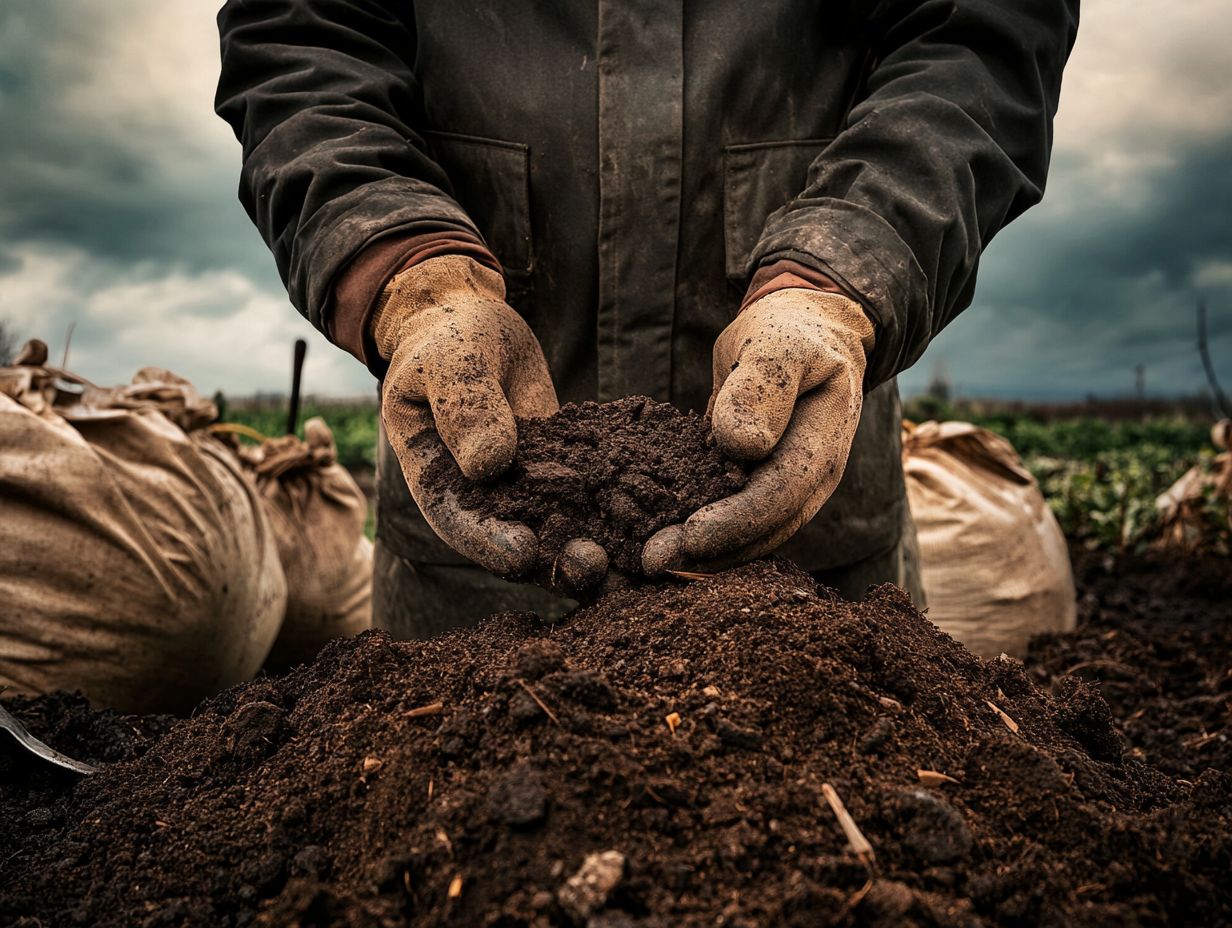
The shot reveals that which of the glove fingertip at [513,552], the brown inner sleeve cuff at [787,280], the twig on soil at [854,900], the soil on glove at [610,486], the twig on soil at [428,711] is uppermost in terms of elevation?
the brown inner sleeve cuff at [787,280]

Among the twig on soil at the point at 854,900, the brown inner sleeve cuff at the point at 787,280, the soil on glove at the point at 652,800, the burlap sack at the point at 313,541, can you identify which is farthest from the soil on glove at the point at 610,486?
the burlap sack at the point at 313,541

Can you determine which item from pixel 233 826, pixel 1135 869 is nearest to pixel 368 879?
pixel 233 826

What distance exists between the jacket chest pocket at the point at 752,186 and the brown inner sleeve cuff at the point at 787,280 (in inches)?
10.6

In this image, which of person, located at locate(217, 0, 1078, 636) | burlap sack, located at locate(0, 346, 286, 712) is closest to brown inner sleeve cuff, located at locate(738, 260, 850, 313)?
person, located at locate(217, 0, 1078, 636)

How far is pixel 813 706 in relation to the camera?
121 cm

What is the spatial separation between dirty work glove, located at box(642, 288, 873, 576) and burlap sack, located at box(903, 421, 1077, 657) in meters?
2.20

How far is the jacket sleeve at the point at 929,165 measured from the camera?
189cm

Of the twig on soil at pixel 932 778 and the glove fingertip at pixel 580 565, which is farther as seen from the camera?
the glove fingertip at pixel 580 565

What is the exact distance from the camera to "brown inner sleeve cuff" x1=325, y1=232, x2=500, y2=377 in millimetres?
1977

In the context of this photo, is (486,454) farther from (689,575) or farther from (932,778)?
(932,778)

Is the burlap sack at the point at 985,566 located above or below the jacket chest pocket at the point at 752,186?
below

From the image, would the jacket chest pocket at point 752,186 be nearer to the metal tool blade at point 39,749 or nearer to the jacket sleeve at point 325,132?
the jacket sleeve at point 325,132

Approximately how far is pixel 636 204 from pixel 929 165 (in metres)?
0.65

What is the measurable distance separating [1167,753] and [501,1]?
Result: 90.9 inches
